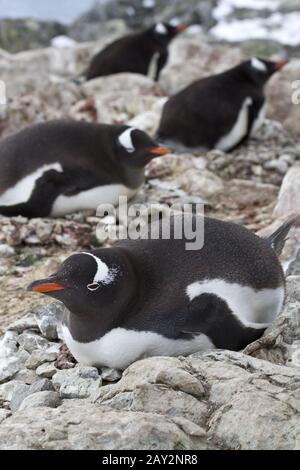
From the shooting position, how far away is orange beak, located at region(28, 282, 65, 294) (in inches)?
144

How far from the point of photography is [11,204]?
6.01m

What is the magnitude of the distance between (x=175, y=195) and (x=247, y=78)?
2.20 m

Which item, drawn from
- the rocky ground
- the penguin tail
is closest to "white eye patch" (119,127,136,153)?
the rocky ground

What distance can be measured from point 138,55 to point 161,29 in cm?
55

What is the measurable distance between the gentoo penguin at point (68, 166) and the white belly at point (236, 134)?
1.57 m

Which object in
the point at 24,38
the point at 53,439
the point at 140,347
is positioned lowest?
the point at 24,38

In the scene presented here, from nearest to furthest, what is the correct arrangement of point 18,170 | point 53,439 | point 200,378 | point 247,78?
point 53,439, point 200,378, point 18,170, point 247,78

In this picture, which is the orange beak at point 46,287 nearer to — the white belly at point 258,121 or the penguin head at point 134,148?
the penguin head at point 134,148

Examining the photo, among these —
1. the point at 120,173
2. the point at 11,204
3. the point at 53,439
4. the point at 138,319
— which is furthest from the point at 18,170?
the point at 53,439

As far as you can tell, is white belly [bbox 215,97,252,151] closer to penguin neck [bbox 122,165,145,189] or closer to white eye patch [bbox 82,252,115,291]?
penguin neck [bbox 122,165,145,189]

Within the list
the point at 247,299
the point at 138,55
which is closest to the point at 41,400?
the point at 247,299

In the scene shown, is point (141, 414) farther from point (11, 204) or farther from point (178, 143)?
point (178, 143)

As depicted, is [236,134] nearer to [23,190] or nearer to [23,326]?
[23,190]

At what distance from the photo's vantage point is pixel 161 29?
36.4ft
